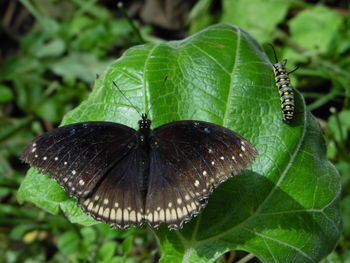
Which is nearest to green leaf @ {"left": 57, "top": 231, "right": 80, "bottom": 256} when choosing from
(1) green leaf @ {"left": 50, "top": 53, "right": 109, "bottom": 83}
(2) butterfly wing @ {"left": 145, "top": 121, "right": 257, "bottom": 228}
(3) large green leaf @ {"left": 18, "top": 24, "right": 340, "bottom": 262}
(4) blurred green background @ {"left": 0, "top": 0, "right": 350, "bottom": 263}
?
(4) blurred green background @ {"left": 0, "top": 0, "right": 350, "bottom": 263}

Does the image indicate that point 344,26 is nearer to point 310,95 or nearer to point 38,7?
point 310,95

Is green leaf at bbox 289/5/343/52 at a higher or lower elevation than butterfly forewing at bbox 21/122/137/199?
higher

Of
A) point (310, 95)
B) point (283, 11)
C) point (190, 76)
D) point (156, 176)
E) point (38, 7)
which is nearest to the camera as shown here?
point (156, 176)

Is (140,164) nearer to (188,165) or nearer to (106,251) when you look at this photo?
(188,165)

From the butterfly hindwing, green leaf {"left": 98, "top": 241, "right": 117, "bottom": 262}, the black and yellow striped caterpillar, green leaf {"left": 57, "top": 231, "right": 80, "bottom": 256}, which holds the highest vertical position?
the black and yellow striped caterpillar

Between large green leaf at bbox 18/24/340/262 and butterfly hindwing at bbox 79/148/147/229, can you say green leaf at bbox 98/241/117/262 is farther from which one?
butterfly hindwing at bbox 79/148/147/229

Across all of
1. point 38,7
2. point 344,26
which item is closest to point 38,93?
point 38,7
